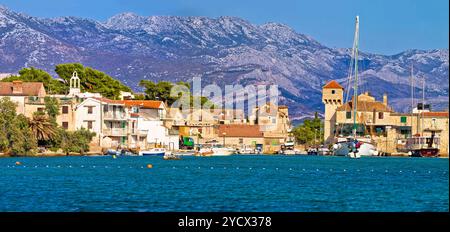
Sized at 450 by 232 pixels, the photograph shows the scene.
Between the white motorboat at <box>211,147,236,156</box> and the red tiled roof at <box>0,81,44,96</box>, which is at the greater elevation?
the red tiled roof at <box>0,81,44,96</box>

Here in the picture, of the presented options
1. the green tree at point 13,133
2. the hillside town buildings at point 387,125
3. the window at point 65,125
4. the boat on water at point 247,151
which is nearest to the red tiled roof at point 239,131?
the boat on water at point 247,151

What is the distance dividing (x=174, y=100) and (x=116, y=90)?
1190 centimetres

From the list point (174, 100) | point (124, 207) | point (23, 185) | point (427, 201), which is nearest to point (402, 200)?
point (427, 201)

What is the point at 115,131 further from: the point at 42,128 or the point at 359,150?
the point at 359,150

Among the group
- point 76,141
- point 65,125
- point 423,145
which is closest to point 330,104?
point 423,145

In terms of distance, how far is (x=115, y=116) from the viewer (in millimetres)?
90438

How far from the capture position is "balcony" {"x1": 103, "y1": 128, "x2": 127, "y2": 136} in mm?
88938

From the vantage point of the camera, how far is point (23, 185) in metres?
41.9

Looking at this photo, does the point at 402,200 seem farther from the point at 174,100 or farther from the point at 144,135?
the point at 174,100

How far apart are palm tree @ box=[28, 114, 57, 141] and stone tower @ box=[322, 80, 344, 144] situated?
45195mm

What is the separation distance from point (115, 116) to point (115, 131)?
1.25 metres

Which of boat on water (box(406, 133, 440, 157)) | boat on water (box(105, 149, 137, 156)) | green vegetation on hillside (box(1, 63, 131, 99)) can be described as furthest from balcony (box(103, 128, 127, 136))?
boat on water (box(406, 133, 440, 157))

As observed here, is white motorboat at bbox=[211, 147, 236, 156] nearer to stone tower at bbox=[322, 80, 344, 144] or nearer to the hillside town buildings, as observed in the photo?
the hillside town buildings

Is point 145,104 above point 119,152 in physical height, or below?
above
